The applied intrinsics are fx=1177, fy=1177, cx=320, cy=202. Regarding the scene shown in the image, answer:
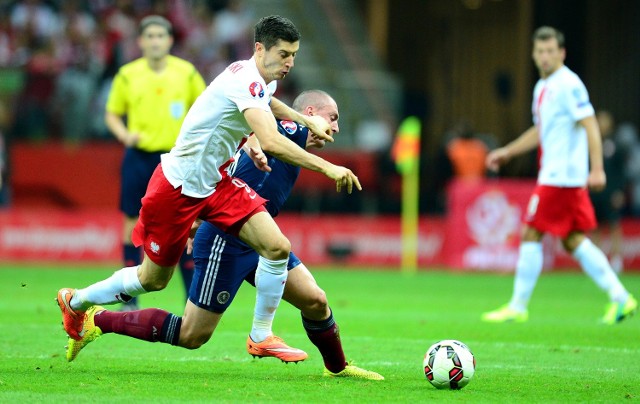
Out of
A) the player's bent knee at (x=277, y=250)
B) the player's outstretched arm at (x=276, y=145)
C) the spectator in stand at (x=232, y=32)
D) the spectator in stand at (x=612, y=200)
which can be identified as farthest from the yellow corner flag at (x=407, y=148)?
the player's outstretched arm at (x=276, y=145)

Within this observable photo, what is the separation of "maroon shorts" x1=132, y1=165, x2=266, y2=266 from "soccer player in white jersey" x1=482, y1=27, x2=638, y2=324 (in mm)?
4802

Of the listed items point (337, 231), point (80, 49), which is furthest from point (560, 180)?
point (80, 49)

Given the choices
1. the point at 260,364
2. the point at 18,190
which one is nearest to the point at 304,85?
the point at 18,190

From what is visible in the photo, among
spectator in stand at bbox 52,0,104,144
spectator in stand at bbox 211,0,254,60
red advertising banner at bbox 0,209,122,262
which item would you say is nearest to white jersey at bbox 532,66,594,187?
red advertising banner at bbox 0,209,122,262

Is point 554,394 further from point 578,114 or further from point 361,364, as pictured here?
point 578,114

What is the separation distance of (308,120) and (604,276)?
17.1 ft

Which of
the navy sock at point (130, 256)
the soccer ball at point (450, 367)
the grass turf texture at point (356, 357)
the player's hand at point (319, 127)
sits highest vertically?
the player's hand at point (319, 127)

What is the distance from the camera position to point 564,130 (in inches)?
454

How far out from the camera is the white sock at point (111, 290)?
7.44m

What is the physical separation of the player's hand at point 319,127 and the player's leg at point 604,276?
493 centimetres

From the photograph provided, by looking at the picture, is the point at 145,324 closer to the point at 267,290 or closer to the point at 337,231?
the point at 267,290

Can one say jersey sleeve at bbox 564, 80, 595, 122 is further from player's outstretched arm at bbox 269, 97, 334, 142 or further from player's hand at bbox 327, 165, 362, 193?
player's hand at bbox 327, 165, 362, 193

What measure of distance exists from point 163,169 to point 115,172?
12.9m

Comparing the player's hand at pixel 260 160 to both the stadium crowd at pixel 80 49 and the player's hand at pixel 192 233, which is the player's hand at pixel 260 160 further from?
the stadium crowd at pixel 80 49
